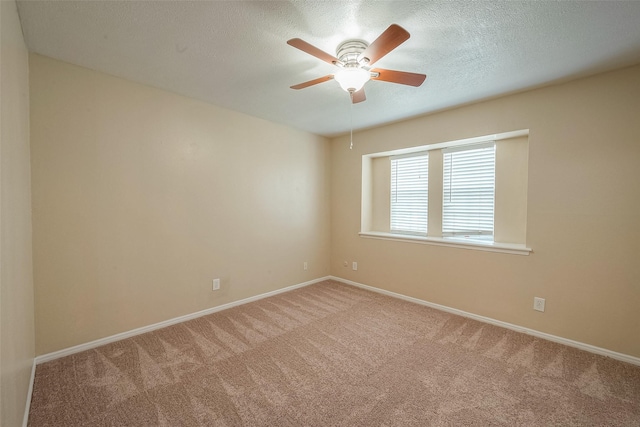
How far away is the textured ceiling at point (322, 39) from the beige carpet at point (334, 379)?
248 cm

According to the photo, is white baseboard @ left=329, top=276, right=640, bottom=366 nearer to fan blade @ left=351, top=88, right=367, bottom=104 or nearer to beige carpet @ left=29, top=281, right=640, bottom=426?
beige carpet @ left=29, top=281, right=640, bottom=426

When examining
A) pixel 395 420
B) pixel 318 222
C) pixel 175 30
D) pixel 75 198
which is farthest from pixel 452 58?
pixel 75 198

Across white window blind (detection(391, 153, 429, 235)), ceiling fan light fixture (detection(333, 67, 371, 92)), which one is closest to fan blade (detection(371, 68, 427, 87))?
ceiling fan light fixture (detection(333, 67, 371, 92))

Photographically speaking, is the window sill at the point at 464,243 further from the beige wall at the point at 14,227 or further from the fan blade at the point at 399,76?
the beige wall at the point at 14,227

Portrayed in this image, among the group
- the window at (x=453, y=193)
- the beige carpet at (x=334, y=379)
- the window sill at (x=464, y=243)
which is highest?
the window at (x=453, y=193)

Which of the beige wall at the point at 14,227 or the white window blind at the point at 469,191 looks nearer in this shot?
the beige wall at the point at 14,227

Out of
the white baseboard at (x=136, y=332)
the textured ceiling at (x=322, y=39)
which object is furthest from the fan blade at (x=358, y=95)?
the white baseboard at (x=136, y=332)

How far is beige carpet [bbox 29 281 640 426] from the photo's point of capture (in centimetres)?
164

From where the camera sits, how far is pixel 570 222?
2.44m

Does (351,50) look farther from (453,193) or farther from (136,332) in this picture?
(136,332)

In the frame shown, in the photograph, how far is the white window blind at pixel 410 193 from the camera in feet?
12.3

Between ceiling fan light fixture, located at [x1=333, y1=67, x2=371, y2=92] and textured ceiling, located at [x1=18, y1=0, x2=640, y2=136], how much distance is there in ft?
0.72

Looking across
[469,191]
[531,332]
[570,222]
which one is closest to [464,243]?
[469,191]

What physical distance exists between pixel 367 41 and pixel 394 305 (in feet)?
9.75
